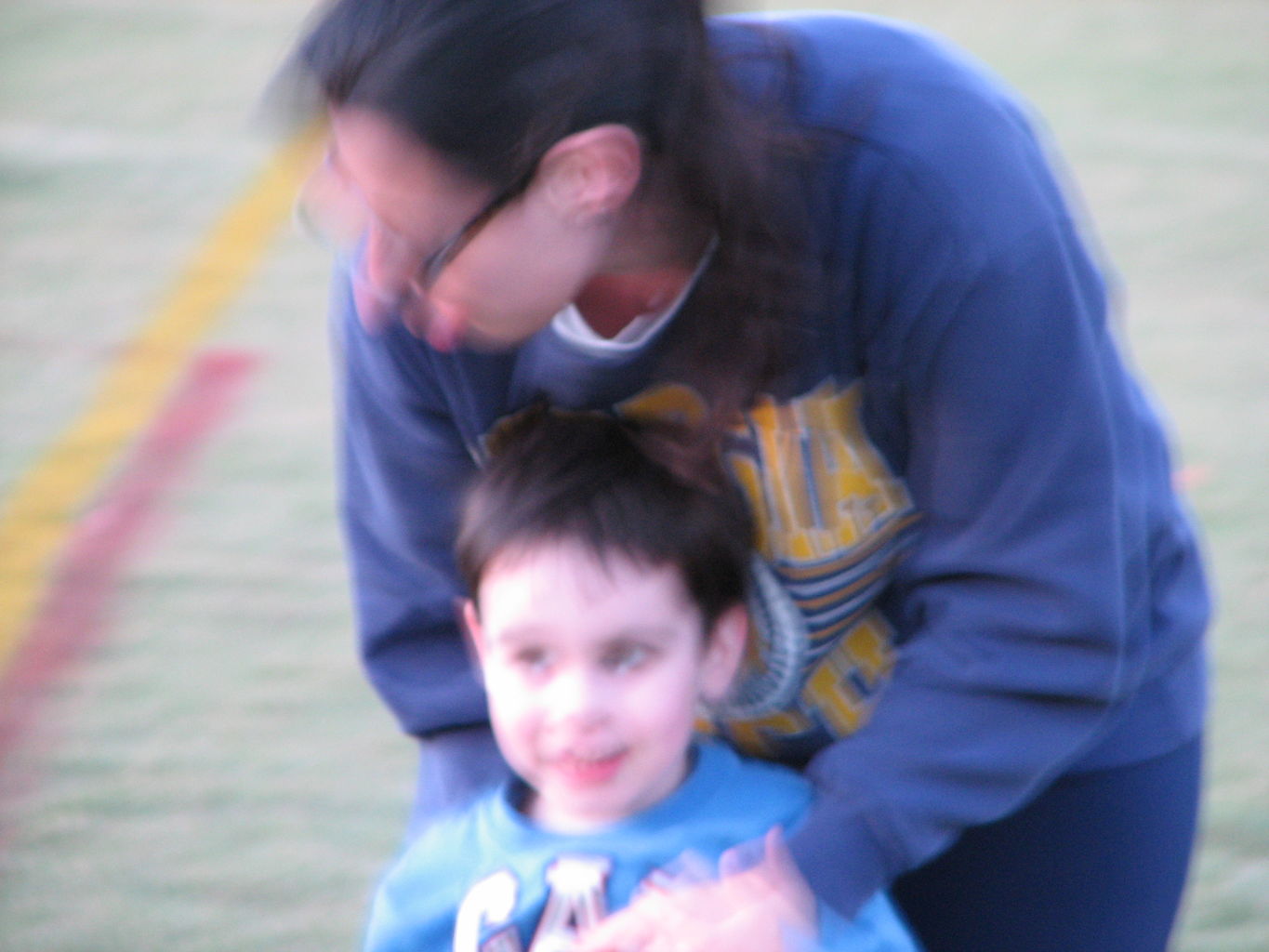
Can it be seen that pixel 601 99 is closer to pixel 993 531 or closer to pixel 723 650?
pixel 993 531

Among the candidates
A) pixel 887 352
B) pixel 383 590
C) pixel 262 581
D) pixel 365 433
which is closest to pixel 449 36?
pixel 887 352

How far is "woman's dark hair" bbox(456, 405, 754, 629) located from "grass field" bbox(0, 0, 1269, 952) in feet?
1.33

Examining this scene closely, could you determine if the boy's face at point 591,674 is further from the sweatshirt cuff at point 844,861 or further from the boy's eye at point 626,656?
the sweatshirt cuff at point 844,861

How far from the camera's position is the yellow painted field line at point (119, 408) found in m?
3.50

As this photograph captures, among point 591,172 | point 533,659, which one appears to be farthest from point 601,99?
point 533,659

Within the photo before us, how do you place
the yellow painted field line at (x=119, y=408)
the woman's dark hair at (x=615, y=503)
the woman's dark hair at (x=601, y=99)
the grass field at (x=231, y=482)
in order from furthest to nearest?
the yellow painted field line at (x=119, y=408) → the grass field at (x=231, y=482) → the woman's dark hair at (x=615, y=503) → the woman's dark hair at (x=601, y=99)

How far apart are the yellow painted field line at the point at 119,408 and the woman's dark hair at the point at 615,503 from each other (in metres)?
1.18

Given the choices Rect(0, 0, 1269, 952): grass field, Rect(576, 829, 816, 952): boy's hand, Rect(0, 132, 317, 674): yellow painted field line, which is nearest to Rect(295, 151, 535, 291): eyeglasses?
Rect(0, 0, 1269, 952): grass field

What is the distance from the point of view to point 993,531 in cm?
133

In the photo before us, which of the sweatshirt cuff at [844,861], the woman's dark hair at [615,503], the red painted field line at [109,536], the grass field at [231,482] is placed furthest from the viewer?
the red painted field line at [109,536]

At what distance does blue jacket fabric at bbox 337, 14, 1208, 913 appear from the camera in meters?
1.25

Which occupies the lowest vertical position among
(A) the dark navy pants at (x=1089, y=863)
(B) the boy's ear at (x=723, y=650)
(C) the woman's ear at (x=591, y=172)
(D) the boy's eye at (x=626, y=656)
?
(A) the dark navy pants at (x=1089, y=863)

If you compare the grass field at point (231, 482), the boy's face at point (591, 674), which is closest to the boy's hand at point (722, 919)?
the boy's face at point (591, 674)

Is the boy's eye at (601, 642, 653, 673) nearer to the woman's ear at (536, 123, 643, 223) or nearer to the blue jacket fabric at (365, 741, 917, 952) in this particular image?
the blue jacket fabric at (365, 741, 917, 952)
